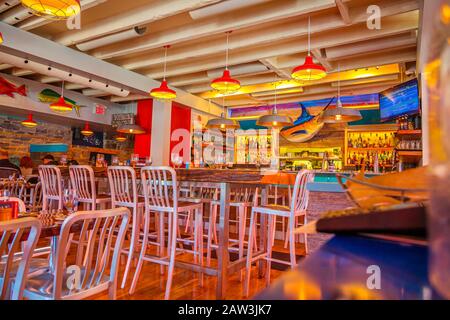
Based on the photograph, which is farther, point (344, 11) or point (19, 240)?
point (344, 11)

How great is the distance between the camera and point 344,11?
3881 millimetres

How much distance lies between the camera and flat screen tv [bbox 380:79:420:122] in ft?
16.5

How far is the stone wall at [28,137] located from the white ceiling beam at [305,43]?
16.7 ft

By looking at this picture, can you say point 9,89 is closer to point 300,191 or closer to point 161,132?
point 161,132

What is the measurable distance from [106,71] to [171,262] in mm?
4785

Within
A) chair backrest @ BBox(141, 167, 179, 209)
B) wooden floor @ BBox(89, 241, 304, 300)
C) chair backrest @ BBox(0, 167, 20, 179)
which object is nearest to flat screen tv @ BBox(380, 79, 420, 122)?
wooden floor @ BBox(89, 241, 304, 300)

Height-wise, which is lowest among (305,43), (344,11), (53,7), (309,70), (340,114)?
(340,114)

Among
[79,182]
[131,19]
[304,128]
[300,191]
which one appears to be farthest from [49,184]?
[304,128]

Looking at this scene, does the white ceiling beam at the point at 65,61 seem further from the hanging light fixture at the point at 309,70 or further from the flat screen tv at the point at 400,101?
the flat screen tv at the point at 400,101

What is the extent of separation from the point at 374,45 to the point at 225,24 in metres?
2.51

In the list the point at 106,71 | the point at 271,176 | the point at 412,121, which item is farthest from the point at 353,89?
the point at 271,176

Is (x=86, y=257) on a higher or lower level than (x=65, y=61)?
lower

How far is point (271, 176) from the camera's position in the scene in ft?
8.38

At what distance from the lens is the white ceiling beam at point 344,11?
3727 millimetres
